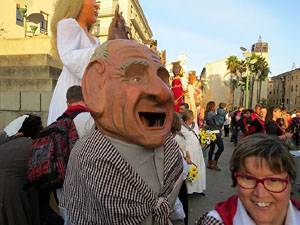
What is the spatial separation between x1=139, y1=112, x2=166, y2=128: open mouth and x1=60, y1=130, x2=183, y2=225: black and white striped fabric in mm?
231

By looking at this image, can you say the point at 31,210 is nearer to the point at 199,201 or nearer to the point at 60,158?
the point at 60,158

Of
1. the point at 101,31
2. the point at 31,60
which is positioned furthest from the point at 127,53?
the point at 101,31

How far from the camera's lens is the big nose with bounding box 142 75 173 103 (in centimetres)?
125

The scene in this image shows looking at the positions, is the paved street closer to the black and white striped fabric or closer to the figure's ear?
the black and white striped fabric

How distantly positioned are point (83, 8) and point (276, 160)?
1.92 meters

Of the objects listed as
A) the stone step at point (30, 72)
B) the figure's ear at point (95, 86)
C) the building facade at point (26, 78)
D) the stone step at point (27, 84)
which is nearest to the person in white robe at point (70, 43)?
the figure's ear at point (95, 86)

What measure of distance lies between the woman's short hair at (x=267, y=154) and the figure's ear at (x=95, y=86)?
0.79m

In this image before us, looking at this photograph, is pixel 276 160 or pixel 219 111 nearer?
pixel 276 160

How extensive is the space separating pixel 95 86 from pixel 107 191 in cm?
55

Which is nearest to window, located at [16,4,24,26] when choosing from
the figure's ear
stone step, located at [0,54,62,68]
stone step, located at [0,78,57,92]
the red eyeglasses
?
stone step, located at [0,54,62,68]

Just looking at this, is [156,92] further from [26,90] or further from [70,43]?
[26,90]

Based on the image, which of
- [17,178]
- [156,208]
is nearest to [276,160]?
[156,208]

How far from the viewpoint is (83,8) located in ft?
7.13

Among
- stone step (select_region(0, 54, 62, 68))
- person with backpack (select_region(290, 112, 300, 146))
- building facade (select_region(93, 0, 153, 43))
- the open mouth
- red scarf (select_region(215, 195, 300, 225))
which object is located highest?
building facade (select_region(93, 0, 153, 43))
